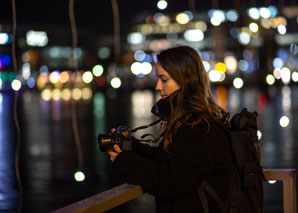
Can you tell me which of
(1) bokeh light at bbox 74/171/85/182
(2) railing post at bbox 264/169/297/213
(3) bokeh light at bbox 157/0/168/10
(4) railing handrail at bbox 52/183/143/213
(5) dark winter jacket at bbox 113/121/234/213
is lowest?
(1) bokeh light at bbox 74/171/85/182

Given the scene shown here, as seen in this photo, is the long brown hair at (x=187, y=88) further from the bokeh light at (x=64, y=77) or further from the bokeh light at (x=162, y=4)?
the bokeh light at (x=64, y=77)

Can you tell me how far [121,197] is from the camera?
9.04 feet

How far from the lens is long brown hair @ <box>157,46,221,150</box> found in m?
2.85

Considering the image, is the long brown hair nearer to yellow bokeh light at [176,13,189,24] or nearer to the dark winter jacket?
the dark winter jacket

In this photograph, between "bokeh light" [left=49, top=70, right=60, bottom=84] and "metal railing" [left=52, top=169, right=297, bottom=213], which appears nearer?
"metal railing" [left=52, top=169, right=297, bottom=213]

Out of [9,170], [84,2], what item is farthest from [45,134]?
[9,170]

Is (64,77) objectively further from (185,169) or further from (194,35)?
(185,169)

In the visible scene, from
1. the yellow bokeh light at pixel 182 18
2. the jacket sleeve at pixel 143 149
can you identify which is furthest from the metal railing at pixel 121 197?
the yellow bokeh light at pixel 182 18

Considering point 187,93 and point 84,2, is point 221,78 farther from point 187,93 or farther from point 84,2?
point 187,93

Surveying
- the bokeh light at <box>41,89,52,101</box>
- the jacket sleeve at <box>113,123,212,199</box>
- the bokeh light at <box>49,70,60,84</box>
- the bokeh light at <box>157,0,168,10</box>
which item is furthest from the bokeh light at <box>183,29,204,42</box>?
the jacket sleeve at <box>113,123,212,199</box>

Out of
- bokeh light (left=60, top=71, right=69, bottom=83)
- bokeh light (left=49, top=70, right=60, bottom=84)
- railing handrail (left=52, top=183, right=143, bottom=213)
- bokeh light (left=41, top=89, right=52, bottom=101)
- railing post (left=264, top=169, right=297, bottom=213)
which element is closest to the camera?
railing handrail (left=52, top=183, right=143, bottom=213)

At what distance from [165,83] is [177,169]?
436 mm

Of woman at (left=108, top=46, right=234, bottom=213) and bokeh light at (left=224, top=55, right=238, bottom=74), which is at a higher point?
bokeh light at (left=224, top=55, right=238, bottom=74)

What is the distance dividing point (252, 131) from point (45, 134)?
1685cm
